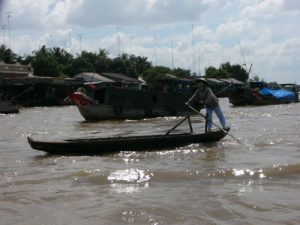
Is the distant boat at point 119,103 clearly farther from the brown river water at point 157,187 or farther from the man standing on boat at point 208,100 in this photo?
the brown river water at point 157,187

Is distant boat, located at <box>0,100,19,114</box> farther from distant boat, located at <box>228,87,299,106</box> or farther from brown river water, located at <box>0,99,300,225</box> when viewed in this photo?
brown river water, located at <box>0,99,300,225</box>

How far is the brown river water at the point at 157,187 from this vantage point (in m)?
5.59

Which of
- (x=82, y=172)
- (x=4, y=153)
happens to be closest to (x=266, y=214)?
(x=82, y=172)

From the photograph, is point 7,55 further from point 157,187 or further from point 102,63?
point 157,187

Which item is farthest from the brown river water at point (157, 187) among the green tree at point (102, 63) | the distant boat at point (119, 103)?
the green tree at point (102, 63)

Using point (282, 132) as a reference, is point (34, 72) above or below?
above

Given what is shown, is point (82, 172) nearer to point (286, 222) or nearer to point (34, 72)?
point (286, 222)

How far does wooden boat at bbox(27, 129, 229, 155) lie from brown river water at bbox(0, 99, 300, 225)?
0.56 ft

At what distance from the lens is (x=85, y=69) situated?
67.2m

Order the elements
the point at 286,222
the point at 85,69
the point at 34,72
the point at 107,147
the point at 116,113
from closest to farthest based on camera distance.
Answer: the point at 286,222, the point at 107,147, the point at 116,113, the point at 34,72, the point at 85,69

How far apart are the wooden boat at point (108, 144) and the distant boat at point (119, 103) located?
11.8 meters

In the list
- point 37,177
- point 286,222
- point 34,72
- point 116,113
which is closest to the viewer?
point 286,222

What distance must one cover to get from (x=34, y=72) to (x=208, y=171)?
53280 millimetres

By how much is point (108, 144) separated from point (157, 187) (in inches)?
128
